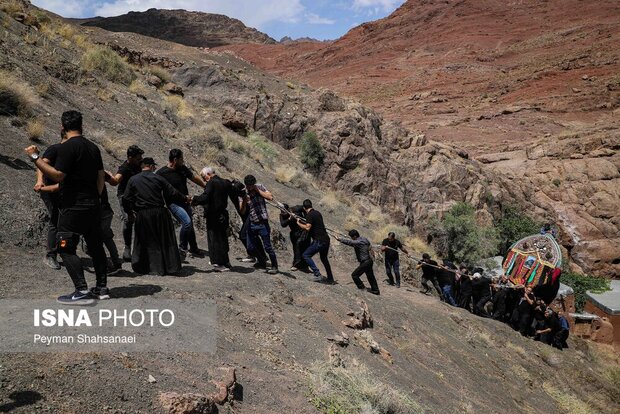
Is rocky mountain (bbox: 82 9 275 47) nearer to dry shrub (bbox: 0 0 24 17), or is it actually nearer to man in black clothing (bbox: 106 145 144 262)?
dry shrub (bbox: 0 0 24 17)

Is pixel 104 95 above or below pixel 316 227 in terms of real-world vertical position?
above

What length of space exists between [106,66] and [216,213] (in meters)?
11.9

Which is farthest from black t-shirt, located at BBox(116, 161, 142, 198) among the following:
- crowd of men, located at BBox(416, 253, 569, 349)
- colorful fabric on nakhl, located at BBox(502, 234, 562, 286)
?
colorful fabric on nakhl, located at BBox(502, 234, 562, 286)

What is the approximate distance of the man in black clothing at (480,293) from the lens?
39.5 ft

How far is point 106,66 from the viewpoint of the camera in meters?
16.3

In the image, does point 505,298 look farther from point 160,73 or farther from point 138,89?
point 160,73

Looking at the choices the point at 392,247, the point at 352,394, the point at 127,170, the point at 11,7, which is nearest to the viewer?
the point at 352,394

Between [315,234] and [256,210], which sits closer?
[256,210]

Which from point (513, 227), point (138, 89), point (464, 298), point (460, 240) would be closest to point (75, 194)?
point (464, 298)

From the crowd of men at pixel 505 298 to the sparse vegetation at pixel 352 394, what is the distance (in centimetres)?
709

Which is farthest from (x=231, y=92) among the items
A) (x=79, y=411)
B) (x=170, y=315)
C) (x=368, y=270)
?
(x=79, y=411)

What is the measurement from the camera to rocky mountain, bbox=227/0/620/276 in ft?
86.8

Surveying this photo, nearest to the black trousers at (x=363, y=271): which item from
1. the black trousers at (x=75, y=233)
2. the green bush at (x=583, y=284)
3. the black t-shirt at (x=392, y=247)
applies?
the black t-shirt at (x=392, y=247)

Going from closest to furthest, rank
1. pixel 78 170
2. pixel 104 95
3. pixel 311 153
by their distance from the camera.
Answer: pixel 78 170, pixel 104 95, pixel 311 153
